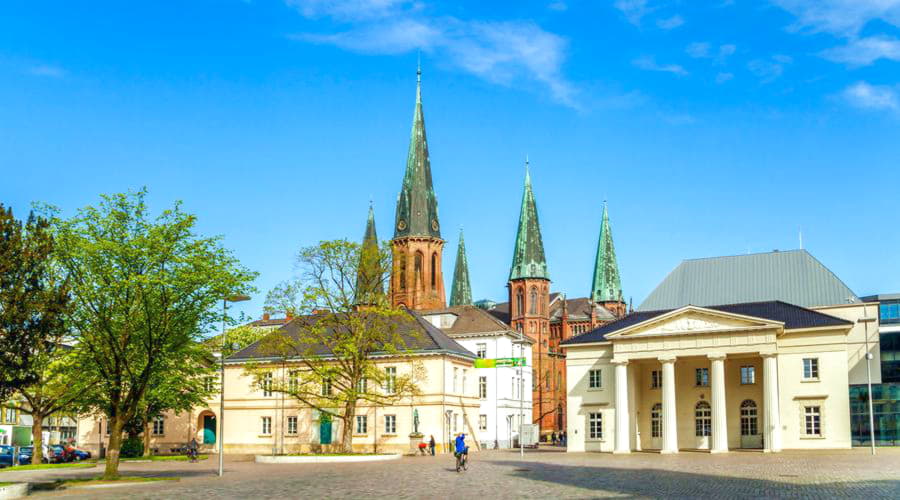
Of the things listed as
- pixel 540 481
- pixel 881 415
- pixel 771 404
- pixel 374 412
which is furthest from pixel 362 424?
pixel 540 481

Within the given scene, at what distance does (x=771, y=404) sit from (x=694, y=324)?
22.9ft

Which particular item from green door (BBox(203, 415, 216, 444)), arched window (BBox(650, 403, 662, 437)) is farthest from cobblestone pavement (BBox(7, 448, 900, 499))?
green door (BBox(203, 415, 216, 444))

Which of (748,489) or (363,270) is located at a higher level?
(363,270)

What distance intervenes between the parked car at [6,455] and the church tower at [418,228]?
66.6 metres

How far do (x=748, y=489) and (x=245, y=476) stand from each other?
67.7ft

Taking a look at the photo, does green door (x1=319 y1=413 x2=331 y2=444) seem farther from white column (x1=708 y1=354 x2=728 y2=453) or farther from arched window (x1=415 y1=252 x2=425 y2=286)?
arched window (x1=415 y1=252 x2=425 y2=286)

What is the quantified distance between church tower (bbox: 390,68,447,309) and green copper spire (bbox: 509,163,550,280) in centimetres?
1217

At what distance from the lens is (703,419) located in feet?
222

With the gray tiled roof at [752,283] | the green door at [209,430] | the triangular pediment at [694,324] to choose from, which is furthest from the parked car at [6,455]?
the gray tiled roof at [752,283]

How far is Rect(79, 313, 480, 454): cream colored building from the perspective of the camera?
6862 cm

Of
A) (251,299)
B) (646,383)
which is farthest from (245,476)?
(646,383)

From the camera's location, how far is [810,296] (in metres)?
77.9

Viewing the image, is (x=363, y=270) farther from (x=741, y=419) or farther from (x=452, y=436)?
(x=741, y=419)

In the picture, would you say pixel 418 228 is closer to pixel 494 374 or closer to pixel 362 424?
pixel 494 374
